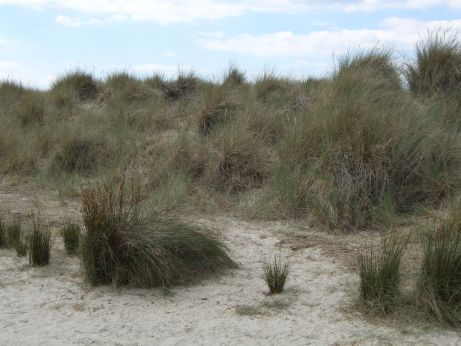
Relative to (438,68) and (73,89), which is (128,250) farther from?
(73,89)

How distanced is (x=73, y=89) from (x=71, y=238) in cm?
828

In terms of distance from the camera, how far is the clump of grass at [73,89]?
504 inches

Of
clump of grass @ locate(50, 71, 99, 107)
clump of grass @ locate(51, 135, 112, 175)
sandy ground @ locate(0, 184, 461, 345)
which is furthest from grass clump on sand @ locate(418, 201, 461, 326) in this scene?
clump of grass @ locate(50, 71, 99, 107)

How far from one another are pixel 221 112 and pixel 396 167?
3.68 meters

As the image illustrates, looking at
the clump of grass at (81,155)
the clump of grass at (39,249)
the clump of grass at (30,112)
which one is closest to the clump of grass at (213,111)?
the clump of grass at (81,155)

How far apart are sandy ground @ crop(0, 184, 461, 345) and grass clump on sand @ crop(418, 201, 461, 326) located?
0.46 ft

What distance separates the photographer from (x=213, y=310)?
165 inches

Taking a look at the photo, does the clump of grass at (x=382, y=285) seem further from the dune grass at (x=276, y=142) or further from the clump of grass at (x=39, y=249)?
the clump of grass at (x=39, y=249)

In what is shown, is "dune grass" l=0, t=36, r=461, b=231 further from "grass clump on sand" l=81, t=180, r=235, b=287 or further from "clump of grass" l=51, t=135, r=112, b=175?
"grass clump on sand" l=81, t=180, r=235, b=287

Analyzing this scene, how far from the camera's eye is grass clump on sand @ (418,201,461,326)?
3711 millimetres

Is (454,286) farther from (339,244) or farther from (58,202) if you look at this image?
(58,202)

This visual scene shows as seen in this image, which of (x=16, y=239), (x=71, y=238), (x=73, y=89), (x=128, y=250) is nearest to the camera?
(x=128, y=250)

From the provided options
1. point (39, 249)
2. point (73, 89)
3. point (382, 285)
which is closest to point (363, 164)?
point (382, 285)

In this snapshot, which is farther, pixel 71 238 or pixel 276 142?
pixel 276 142
